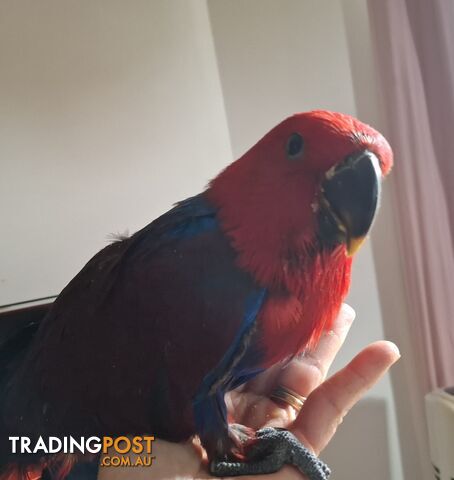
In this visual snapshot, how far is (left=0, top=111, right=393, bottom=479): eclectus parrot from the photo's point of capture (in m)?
0.55

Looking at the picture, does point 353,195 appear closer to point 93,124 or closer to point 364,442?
point 93,124

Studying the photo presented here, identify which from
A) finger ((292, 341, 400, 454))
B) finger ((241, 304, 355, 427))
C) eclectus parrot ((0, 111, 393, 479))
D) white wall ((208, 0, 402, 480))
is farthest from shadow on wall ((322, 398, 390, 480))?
eclectus parrot ((0, 111, 393, 479))

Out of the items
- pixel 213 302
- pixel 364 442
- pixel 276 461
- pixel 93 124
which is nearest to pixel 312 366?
pixel 276 461

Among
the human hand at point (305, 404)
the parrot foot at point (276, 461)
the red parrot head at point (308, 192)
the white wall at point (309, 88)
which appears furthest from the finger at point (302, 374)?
the white wall at point (309, 88)

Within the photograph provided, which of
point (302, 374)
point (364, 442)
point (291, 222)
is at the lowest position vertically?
point (364, 442)

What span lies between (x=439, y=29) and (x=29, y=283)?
112cm

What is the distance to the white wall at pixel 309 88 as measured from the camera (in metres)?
1.28

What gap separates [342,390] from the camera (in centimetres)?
72

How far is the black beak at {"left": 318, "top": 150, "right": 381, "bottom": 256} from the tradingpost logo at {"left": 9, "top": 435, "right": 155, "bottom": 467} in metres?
0.38

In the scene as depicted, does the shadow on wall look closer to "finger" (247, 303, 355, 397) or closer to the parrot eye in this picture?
"finger" (247, 303, 355, 397)

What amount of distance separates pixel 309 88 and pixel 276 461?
101cm

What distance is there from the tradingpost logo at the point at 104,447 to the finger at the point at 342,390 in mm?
232

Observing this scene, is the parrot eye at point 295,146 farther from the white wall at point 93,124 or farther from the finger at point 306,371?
the white wall at point 93,124

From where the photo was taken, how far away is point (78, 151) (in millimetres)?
1146
